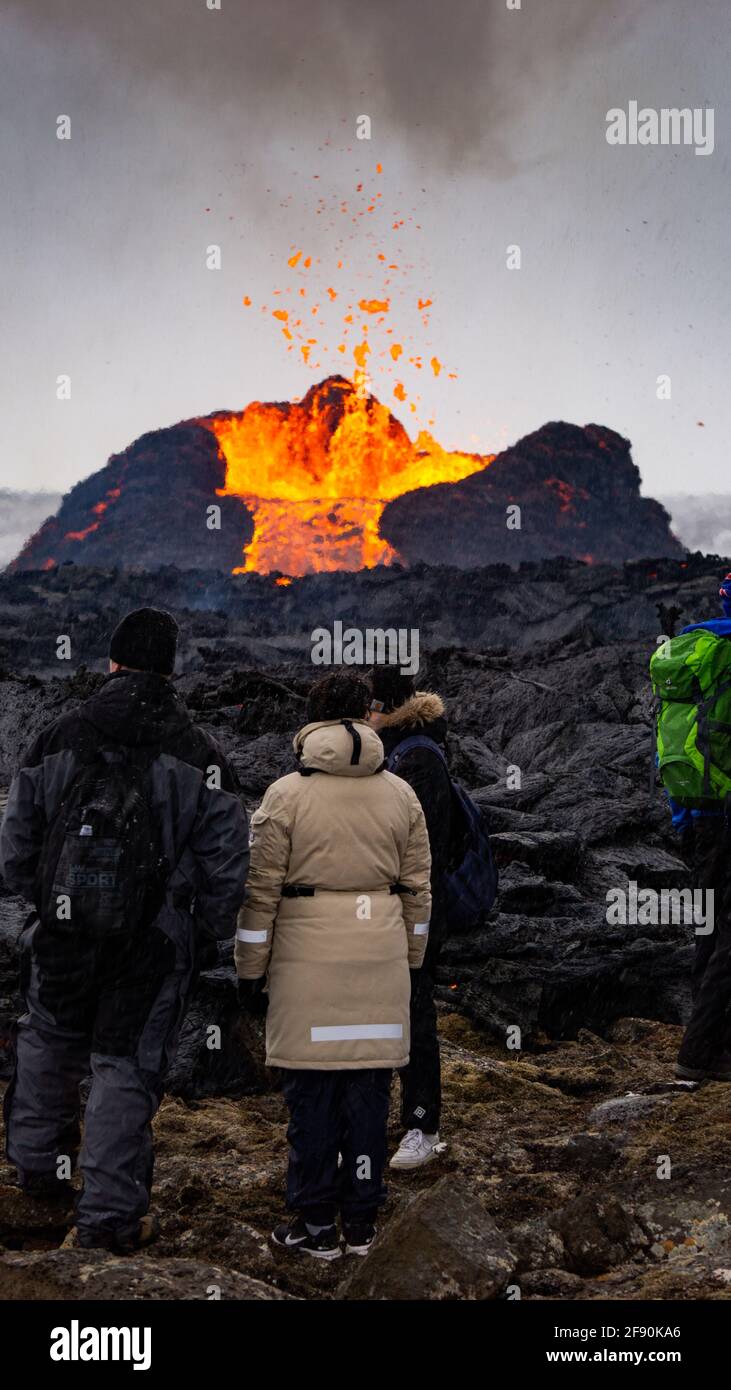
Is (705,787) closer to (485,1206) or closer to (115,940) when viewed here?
(485,1206)

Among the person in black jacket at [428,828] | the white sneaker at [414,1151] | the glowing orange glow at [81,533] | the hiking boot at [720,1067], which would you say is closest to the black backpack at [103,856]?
the person in black jacket at [428,828]

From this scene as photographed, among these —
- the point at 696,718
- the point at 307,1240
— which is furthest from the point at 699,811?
the point at 307,1240

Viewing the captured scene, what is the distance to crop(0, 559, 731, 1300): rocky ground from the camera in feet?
10.0

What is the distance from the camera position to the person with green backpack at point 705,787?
194 inches

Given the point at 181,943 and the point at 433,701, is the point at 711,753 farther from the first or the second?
the point at 181,943

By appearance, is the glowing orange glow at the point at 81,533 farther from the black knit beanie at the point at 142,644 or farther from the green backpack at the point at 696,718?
the black knit beanie at the point at 142,644

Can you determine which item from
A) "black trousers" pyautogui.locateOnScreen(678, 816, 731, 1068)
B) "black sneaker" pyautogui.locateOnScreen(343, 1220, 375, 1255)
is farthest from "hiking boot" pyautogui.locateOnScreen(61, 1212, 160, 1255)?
"black trousers" pyautogui.locateOnScreen(678, 816, 731, 1068)

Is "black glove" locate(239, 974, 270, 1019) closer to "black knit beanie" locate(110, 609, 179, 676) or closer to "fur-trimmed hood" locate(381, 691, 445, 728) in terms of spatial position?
"black knit beanie" locate(110, 609, 179, 676)

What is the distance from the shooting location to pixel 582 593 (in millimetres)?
57312

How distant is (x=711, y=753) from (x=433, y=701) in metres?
1.42

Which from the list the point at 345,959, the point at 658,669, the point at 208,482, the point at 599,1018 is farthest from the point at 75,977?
the point at 208,482

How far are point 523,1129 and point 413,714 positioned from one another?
6.80 ft

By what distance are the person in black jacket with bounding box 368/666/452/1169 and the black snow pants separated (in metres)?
1.19

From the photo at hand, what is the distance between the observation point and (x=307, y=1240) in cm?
355
